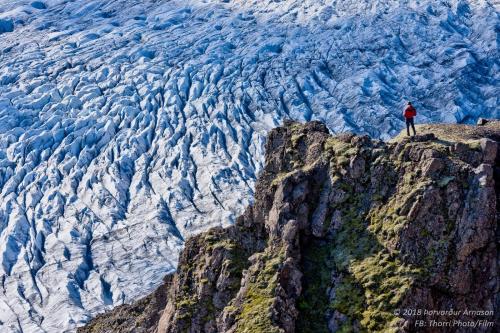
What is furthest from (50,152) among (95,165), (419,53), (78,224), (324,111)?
(419,53)

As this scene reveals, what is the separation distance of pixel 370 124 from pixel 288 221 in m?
148

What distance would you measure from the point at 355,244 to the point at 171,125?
154 m

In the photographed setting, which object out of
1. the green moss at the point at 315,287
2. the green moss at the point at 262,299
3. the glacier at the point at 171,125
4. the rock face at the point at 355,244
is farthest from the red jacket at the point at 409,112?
the glacier at the point at 171,125

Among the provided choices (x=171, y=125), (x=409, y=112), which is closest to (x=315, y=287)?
(x=409, y=112)

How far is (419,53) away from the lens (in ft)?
620

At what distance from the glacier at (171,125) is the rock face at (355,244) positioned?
366 ft

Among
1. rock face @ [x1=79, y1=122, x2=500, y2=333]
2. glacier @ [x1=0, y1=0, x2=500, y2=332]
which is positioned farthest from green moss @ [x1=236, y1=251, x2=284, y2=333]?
glacier @ [x1=0, y1=0, x2=500, y2=332]

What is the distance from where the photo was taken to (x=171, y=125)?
586 feet

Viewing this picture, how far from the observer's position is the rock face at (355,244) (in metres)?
24.1

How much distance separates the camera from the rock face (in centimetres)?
2411

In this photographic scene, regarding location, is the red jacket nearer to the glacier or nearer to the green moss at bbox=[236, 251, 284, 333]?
the green moss at bbox=[236, 251, 284, 333]

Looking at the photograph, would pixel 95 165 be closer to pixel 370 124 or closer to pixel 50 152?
pixel 50 152

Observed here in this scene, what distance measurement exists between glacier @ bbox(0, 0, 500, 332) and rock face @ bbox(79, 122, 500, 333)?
112 meters

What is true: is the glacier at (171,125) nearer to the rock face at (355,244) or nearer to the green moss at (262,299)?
the rock face at (355,244)
